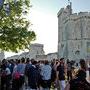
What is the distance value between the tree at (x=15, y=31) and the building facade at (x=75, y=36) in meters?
61.6

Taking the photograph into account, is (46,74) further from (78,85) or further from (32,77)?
(78,85)

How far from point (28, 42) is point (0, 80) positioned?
69.2 feet

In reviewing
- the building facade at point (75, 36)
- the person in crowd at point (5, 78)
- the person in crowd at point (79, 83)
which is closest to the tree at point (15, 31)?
the person in crowd at point (5, 78)

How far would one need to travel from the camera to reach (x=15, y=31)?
41781 mm

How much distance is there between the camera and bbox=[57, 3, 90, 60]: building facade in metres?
105

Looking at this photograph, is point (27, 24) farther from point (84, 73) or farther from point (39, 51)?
point (39, 51)

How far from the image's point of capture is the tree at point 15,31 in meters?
41.7

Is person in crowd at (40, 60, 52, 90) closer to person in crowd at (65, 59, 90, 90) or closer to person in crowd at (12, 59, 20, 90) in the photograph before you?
person in crowd at (12, 59, 20, 90)

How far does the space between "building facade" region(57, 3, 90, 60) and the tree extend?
61.6 metres

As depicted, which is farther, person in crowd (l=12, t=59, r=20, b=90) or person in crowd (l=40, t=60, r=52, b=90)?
person in crowd (l=12, t=59, r=20, b=90)

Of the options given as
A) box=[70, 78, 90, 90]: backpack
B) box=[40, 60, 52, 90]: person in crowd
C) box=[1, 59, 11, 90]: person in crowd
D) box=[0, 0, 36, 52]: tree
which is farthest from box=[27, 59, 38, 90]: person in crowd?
box=[0, 0, 36, 52]: tree

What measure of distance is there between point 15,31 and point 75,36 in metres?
69.5

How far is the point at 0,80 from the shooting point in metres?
21.4

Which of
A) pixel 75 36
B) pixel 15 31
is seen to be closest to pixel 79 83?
pixel 15 31
